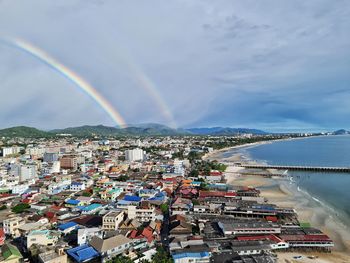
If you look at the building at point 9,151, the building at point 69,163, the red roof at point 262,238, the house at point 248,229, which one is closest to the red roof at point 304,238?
the red roof at point 262,238

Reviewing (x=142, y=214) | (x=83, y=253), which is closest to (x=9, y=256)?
(x=83, y=253)

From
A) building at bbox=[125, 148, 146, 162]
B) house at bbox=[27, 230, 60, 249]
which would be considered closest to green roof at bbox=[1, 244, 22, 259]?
house at bbox=[27, 230, 60, 249]

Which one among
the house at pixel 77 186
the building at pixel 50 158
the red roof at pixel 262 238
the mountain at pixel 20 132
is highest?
the mountain at pixel 20 132

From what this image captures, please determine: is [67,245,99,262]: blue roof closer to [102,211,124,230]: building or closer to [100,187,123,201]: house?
[102,211,124,230]: building

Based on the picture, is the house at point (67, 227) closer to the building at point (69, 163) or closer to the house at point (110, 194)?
the house at point (110, 194)

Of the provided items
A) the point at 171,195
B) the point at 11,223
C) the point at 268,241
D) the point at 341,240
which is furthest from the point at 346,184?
the point at 11,223

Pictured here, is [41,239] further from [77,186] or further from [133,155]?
[133,155]
